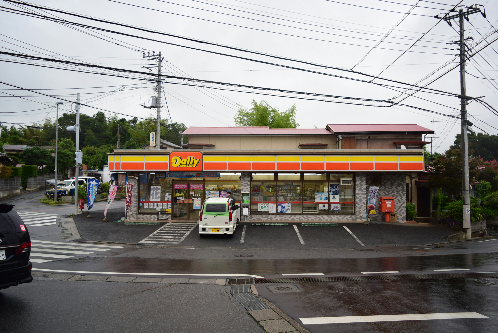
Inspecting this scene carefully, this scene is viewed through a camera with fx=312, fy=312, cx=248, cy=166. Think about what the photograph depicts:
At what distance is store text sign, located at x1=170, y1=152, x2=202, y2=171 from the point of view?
67.1ft

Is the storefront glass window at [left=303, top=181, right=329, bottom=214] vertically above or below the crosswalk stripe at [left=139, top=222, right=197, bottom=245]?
above

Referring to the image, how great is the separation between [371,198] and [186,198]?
12349mm

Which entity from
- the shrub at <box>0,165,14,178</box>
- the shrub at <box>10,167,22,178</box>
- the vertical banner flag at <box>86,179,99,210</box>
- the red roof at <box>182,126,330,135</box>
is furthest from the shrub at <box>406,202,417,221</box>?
the shrub at <box>10,167,22,178</box>

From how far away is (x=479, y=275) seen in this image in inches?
394

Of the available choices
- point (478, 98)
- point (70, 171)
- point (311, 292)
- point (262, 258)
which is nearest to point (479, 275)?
point (311, 292)

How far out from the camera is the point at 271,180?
2130cm

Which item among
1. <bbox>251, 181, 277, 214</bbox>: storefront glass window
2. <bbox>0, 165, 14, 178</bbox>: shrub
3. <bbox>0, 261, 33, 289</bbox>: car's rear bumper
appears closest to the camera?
<bbox>0, 261, 33, 289</bbox>: car's rear bumper

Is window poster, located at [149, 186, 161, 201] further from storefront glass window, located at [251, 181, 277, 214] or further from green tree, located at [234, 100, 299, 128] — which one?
green tree, located at [234, 100, 299, 128]

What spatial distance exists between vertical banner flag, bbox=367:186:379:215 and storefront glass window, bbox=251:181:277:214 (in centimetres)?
617

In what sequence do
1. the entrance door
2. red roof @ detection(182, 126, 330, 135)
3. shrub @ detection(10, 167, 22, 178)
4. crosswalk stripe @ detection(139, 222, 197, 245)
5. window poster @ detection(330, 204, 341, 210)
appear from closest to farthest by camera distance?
1. crosswalk stripe @ detection(139, 222, 197, 245)
2. window poster @ detection(330, 204, 341, 210)
3. the entrance door
4. red roof @ detection(182, 126, 330, 135)
5. shrub @ detection(10, 167, 22, 178)

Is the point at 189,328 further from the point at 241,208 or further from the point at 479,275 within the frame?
the point at 241,208

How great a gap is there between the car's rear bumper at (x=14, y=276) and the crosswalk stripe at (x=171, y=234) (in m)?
9.17

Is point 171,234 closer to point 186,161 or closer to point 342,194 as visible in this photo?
point 186,161

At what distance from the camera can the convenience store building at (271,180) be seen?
20.4 meters
